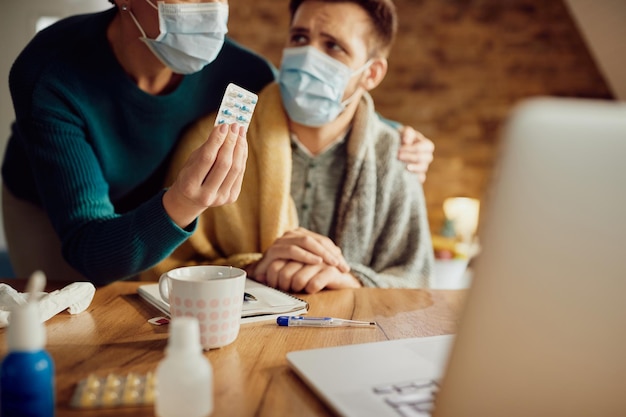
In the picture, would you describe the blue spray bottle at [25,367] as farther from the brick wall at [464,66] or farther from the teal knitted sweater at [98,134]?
the brick wall at [464,66]

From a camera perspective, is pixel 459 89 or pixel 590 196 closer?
pixel 590 196

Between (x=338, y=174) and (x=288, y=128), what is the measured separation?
0.19 metres

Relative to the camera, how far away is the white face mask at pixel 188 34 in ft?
3.50

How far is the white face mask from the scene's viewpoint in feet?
3.50

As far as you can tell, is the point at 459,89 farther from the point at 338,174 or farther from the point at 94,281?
the point at 94,281

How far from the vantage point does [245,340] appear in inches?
29.2

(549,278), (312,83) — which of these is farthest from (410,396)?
(312,83)

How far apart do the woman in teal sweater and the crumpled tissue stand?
15 cm

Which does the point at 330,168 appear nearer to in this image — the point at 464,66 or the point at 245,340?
the point at 245,340

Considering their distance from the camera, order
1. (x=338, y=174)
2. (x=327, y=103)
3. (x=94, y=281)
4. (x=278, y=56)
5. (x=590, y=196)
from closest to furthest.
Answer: (x=590, y=196) < (x=94, y=281) < (x=327, y=103) < (x=338, y=174) < (x=278, y=56)

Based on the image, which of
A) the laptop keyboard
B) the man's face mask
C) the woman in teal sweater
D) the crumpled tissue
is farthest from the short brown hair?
the laptop keyboard

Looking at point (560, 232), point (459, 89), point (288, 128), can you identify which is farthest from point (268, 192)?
point (459, 89)

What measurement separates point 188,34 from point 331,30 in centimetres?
42

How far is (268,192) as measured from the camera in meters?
1.38
